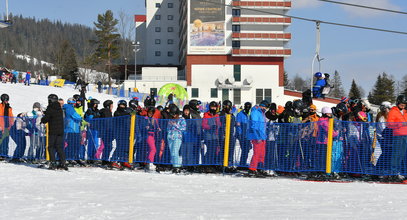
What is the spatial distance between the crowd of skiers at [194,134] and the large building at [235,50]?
191ft

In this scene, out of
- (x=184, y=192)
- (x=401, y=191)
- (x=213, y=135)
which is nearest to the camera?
(x=184, y=192)

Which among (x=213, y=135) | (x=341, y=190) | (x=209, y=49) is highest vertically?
(x=209, y=49)

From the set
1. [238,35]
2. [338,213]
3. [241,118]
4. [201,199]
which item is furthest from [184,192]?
[238,35]

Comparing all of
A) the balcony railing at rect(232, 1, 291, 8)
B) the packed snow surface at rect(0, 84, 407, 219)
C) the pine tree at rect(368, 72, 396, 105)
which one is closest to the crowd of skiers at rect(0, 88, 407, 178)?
the packed snow surface at rect(0, 84, 407, 219)

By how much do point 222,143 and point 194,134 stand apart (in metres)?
0.67

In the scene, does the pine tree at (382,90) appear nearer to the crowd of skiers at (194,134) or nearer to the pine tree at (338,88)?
the pine tree at (338,88)

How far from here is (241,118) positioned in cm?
1059

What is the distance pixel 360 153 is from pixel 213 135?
308cm

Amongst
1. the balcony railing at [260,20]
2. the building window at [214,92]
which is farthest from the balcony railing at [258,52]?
the building window at [214,92]

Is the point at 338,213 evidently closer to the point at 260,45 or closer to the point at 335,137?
the point at 335,137

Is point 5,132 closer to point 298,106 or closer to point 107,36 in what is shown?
point 298,106

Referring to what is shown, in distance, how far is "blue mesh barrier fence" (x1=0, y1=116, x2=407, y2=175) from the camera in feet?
31.1

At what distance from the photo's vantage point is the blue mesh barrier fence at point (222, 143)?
31.1 feet

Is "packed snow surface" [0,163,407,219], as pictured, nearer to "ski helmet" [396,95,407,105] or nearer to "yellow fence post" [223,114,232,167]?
"yellow fence post" [223,114,232,167]
